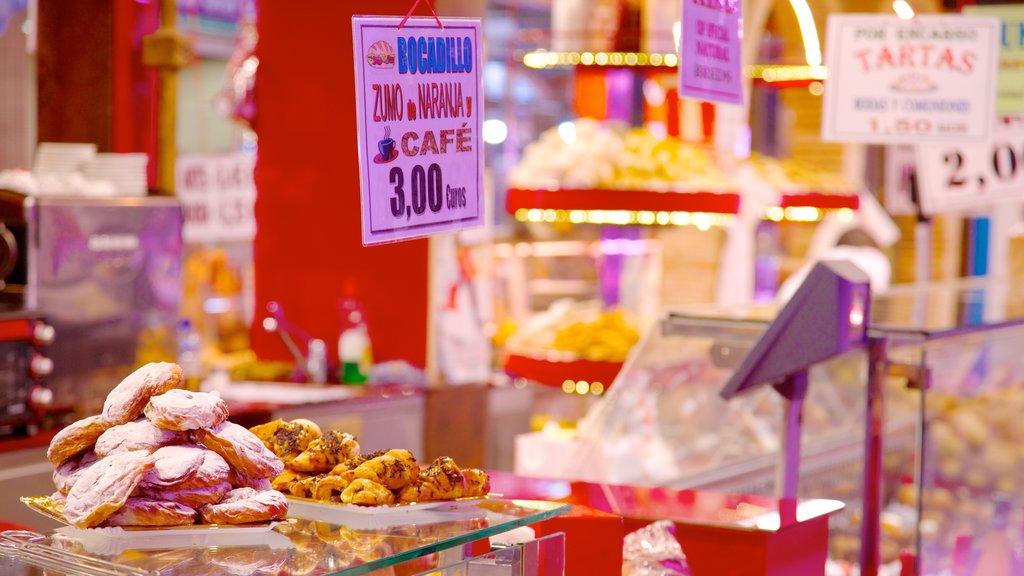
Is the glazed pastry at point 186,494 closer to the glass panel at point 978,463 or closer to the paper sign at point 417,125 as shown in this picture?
the paper sign at point 417,125

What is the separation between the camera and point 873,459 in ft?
11.3

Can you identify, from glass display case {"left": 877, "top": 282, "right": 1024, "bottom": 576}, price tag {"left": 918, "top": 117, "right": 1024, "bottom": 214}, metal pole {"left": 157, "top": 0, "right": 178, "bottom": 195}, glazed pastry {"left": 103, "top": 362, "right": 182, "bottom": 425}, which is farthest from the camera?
metal pole {"left": 157, "top": 0, "right": 178, "bottom": 195}

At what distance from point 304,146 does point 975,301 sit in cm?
325

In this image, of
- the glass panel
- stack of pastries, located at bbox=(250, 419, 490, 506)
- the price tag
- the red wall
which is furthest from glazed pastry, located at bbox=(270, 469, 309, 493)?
the red wall

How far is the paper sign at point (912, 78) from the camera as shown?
16.9 ft

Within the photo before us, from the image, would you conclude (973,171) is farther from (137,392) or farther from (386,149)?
(137,392)

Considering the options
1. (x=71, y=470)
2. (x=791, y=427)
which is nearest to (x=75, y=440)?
Result: (x=71, y=470)

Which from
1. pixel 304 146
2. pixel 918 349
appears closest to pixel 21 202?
pixel 304 146

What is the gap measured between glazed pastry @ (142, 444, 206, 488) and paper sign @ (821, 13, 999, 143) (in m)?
3.71

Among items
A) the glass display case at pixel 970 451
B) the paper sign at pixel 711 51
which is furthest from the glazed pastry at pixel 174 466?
the glass display case at pixel 970 451

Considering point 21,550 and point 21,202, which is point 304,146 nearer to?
point 21,202

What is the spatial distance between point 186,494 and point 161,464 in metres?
0.05

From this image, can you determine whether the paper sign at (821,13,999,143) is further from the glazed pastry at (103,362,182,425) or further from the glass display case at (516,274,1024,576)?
the glazed pastry at (103,362,182,425)

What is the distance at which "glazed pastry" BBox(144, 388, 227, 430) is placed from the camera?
74.7 inches
